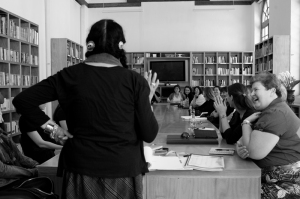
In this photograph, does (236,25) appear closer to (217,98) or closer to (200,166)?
(217,98)

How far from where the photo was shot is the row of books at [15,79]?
5.68m

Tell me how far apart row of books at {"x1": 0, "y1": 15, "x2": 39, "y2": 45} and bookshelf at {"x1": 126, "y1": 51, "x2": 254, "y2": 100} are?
16.6 ft

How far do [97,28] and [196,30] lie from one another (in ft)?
36.4

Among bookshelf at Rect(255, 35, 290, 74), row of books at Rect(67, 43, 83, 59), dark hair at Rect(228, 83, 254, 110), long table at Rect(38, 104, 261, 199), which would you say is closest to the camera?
long table at Rect(38, 104, 261, 199)

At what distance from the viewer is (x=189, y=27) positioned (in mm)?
12094

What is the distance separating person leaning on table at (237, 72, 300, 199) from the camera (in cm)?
185

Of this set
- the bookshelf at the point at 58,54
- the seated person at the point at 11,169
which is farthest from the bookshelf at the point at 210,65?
the seated person at the point at 11,169

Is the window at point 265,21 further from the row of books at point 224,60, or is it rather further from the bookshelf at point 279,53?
the bookshelf at point 279,53

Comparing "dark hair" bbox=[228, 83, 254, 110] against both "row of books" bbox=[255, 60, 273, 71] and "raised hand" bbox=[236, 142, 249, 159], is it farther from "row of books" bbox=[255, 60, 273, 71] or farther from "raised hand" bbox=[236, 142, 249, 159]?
"row of books" bbox=[255, 60, 273, 71]

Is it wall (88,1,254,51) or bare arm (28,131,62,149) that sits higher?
wall (88,1,254,51)

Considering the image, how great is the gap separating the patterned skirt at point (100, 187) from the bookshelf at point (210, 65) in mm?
10405

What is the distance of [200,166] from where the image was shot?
68.6 inches

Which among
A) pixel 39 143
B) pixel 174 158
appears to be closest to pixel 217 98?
pixel 174 158

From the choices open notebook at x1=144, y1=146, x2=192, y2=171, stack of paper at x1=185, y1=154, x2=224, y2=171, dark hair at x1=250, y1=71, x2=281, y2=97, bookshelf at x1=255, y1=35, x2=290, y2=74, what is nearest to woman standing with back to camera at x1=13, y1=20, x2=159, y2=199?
open notebook at x1=144, y1=146, x2=192, y2=171
